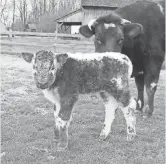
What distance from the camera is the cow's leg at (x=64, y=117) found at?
4547 mm

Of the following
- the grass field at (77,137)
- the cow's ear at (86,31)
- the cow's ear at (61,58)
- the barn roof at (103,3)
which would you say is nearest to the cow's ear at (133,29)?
the cow's ear at (86,31)

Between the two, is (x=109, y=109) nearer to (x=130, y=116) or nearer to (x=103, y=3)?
(x=130, y=116)

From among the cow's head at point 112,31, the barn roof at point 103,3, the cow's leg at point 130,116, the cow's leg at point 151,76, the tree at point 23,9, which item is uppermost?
the tree at point 23,9

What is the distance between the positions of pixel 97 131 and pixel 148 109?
1539mm

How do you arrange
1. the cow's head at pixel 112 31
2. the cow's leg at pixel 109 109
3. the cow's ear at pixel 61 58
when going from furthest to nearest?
the cow's head at pixel 112 31 < the cow's leg at pixel 109 109 < the cow's ear at pixel 61 58

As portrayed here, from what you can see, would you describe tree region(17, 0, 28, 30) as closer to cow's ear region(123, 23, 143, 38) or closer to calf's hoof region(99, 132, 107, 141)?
cow's ear region(123, 23, 143, 38)

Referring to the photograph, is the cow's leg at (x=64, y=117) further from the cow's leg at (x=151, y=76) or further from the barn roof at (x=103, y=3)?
the barn roof at (x=103, y=3)

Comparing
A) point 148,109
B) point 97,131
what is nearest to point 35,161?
point 97,131

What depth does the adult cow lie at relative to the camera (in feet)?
18.8

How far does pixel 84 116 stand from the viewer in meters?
6.44

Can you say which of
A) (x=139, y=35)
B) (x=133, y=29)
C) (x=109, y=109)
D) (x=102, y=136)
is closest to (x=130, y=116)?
(x=109, y=109)

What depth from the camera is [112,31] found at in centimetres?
567

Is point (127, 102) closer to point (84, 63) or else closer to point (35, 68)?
point (84, 63)

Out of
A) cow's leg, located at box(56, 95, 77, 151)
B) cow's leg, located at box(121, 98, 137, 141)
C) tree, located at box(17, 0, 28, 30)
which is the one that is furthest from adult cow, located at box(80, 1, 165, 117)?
tree, located at box(17, 0, 28, 30)
